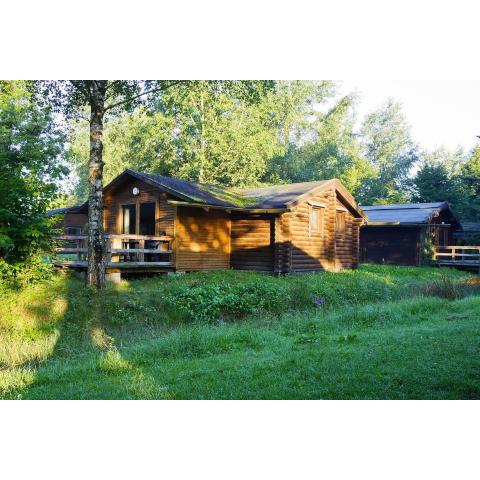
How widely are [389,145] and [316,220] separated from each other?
2996 centimetres

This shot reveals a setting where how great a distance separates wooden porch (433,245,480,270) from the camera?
2791 cm

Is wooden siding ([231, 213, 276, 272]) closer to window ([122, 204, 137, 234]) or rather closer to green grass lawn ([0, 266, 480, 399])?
green grass lawn ([0, 266, 480, 399])

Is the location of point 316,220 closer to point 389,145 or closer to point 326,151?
point 326,151

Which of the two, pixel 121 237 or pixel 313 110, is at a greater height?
pixel 313 110

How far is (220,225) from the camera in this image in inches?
817

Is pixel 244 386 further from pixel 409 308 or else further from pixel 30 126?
pixel 30 126

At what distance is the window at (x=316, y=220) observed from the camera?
22.7 meters

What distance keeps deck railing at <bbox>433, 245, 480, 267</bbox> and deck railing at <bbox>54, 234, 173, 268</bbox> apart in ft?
56.3

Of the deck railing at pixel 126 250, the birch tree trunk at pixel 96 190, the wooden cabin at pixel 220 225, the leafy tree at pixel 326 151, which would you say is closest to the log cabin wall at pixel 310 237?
the wooden cabin at pixel 220 225

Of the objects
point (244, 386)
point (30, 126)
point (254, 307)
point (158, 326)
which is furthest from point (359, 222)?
point (244, 386)

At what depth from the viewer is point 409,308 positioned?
14.4 metres

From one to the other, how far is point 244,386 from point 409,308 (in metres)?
8.46

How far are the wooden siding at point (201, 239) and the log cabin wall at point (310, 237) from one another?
8.14ft

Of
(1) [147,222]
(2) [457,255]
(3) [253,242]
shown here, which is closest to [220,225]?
(3) [253,242]
